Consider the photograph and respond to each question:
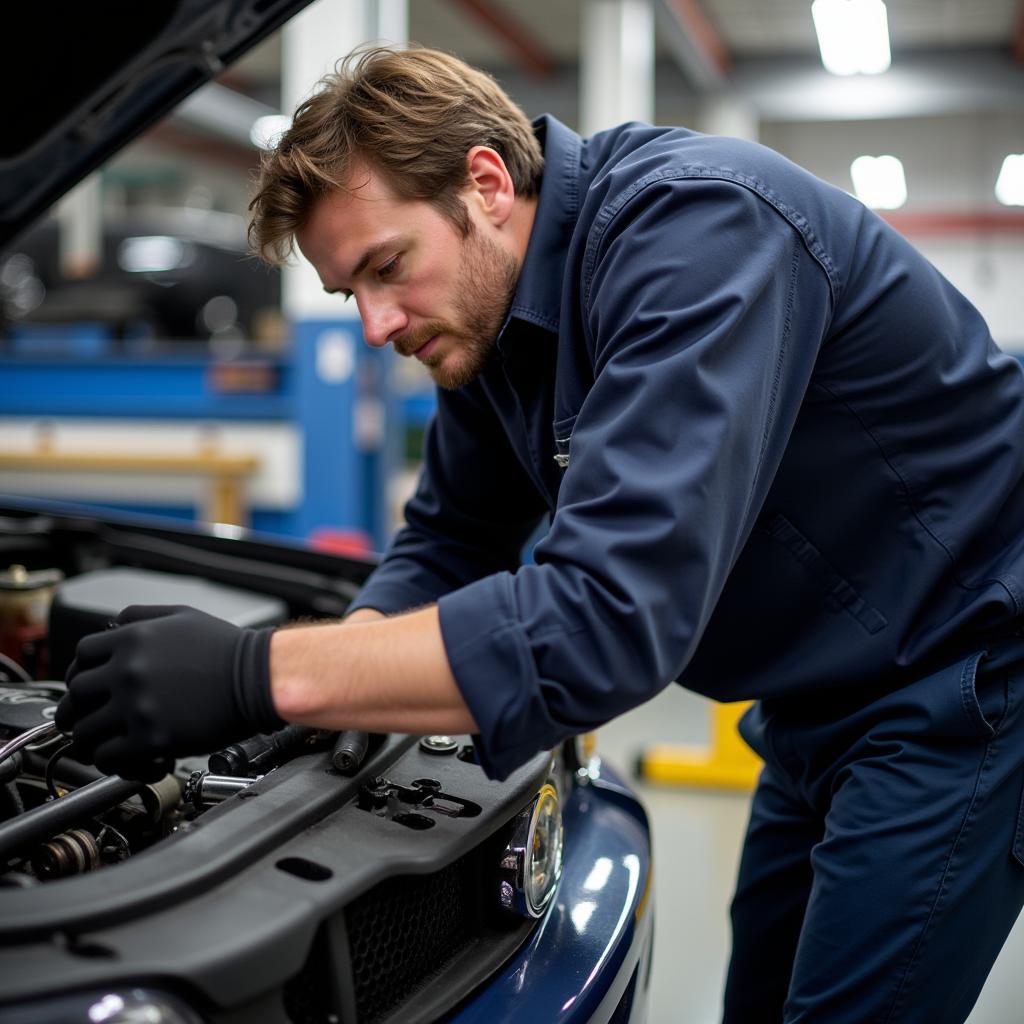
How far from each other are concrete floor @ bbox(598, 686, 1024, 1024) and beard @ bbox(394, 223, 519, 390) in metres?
1.12

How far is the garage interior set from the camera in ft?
10.5

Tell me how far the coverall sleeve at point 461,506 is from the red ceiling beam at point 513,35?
24.5ft

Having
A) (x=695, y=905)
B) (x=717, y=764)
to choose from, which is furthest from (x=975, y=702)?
(x=717, y=764)

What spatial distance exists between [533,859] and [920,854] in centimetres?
42

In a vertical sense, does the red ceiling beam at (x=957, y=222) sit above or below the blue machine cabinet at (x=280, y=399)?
above

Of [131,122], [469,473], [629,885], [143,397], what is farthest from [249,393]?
[629,885]

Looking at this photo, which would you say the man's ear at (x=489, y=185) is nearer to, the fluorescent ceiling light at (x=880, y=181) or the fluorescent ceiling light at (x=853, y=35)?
the fluorescent ceiling light at (x=853, y=35)

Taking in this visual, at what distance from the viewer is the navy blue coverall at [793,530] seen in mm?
942

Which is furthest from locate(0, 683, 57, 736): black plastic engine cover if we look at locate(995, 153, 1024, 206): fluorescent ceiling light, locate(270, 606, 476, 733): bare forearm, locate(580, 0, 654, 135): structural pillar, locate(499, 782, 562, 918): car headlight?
locate(995, 153, 1024, 206): fluorescent ceiling light

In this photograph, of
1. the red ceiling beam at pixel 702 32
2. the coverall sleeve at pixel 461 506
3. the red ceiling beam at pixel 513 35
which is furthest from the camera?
the red ceiling beam at pixel 513 35

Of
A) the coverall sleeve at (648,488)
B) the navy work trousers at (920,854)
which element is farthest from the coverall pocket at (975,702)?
the coverall sleeve at (648,488)

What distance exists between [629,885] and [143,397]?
495 cm

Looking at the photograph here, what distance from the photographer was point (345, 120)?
49.3 inches

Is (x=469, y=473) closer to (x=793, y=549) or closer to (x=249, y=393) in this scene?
(x=793, y=549)
